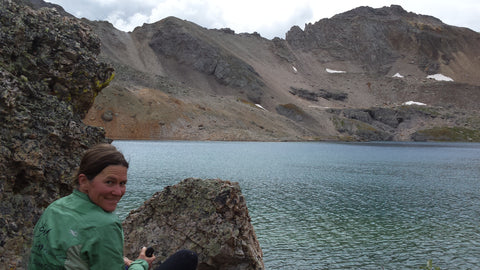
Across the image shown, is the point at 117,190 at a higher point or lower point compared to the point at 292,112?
lower

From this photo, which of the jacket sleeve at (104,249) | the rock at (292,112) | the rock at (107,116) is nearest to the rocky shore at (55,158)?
the jacket sleeve at (104,249)

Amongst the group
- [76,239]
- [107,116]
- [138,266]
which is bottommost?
[138,266]

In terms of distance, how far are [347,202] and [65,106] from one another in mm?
24254

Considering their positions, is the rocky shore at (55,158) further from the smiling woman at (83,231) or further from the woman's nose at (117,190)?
the woman's nose at (117,190)

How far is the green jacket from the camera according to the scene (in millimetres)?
3543

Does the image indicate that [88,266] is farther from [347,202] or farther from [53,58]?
[347,202]

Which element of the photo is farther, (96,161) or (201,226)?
(201,226)

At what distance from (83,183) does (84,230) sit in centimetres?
59

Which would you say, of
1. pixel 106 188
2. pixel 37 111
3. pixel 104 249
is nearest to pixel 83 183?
pixel 106 188

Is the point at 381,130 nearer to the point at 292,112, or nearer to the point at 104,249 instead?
the point at 292,112

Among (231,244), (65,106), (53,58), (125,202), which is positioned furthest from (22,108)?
(125,202)

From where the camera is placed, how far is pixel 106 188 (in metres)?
3.93

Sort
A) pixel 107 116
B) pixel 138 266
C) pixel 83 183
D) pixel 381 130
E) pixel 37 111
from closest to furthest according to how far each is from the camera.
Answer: pixel 83 183, pixel 138 266, pixel 37 111, pixel 107 116, pixel 381 130

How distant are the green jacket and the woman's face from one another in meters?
0.17
